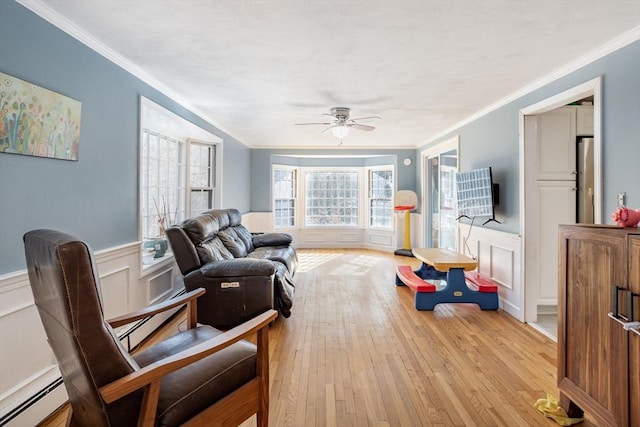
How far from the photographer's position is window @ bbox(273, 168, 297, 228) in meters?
7.72

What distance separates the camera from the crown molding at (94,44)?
6.16 ft

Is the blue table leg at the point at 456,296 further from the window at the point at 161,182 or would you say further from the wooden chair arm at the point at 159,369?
the window at the point at 161,182

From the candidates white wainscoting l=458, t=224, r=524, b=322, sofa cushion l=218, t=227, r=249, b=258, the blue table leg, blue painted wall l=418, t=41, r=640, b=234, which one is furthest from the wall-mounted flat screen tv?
sofa cushion l=218, t=227, r=249, b=258

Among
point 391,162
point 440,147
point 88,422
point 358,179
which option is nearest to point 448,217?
point 440,147

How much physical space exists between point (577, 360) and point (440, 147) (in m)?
4.54

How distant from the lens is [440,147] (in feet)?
19.2

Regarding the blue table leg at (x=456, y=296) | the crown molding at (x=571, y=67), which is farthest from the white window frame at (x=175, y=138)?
the crown molding at (x=571, y=67)

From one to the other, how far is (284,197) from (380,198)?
2.25m

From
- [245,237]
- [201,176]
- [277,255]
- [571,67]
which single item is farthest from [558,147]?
[201,176]

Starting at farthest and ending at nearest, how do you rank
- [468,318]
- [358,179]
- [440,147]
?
[358,179], [440,147], [468,318]

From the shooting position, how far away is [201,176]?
16.2 feet

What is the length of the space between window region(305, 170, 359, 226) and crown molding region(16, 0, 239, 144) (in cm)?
466

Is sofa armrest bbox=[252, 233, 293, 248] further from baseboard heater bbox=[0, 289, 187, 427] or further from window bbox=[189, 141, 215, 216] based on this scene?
baseboard heater bbox=[0, 289, 187, 427]

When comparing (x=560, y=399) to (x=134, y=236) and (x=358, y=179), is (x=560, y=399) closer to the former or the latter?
(x=134, y=236)
